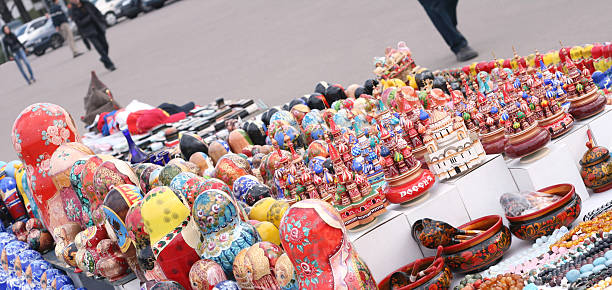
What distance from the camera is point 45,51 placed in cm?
2041

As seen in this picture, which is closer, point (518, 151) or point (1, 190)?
point (518, 151)

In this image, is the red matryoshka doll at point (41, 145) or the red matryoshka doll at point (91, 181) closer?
the red matryoshka doll at point (91, 181)

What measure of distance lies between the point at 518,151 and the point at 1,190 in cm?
380

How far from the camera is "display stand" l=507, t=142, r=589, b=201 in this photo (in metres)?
2.95

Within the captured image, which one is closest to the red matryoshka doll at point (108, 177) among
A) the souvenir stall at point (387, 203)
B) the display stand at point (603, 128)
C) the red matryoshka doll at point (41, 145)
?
the souvenir stall at point (387, 203)

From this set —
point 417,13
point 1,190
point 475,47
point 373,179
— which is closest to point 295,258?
point 373,179

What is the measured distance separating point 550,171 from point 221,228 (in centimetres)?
142

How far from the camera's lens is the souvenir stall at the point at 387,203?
95.3 inches

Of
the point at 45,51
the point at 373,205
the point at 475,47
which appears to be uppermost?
the point at 45,51

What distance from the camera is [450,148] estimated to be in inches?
118

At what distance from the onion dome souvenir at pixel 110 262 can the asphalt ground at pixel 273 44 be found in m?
4.43

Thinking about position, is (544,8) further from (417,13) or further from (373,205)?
(373,205)

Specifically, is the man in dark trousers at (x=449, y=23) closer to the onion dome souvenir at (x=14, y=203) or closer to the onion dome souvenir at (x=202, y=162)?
the onion dome souvenir at (x=202, y=162)

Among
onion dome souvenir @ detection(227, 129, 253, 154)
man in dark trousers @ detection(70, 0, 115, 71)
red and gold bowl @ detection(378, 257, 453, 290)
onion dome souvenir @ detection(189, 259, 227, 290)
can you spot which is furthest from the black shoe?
man in dark trousers @ detection(70, 0, 115, 71)
